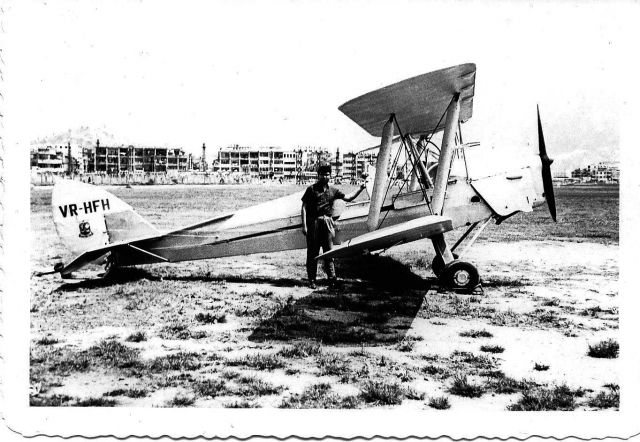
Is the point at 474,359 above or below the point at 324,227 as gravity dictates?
below

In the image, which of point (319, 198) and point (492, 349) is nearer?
point (492, 349)

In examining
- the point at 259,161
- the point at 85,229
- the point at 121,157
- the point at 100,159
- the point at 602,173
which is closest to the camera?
the point at 602,173

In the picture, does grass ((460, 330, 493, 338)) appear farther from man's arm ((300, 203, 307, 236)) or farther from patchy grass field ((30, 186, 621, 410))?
man's arm ((300, 203, 307, 236))

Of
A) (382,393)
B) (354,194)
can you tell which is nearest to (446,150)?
(354,194)

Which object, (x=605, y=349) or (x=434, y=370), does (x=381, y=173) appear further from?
(x=605, y=349)

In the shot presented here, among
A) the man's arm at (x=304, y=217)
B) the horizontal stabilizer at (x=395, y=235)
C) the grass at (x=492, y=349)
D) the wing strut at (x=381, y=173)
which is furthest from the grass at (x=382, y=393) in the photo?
the man's arm at (x=304, y=217)

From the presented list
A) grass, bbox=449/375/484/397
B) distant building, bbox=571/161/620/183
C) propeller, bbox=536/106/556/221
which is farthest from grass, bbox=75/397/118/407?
distant building, bbox=571/161/620/183
